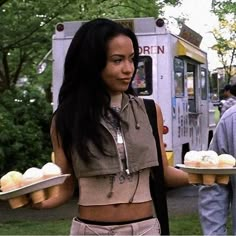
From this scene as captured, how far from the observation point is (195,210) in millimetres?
9609

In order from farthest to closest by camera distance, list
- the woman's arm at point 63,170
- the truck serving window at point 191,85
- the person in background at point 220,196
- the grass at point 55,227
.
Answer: the truck serving window at point 191,85 < the grass at point 55,227 < the person in background at point 220,196 < the woman's arm at point 63,170

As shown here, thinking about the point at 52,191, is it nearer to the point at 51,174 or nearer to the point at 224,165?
the point at 51,174

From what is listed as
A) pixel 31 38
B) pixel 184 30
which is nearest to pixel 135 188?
pixel 184 30

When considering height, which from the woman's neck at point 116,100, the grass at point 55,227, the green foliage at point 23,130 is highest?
the woman's neck at point 116,100

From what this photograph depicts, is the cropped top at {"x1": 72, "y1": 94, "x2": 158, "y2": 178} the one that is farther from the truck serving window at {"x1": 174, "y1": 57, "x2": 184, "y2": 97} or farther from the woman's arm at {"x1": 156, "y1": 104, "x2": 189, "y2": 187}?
the truck serving window at {"x1": 174, "y1": 57, "x2": 184, "y2": 97}

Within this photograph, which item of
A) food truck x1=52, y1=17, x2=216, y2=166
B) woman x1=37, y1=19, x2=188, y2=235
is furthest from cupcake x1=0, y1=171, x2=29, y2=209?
food truck x1=52, y1=17, x2=216, y2=166

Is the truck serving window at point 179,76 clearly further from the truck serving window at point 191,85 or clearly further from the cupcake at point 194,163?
the cupcake at point 194,163

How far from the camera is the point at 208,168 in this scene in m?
2.49

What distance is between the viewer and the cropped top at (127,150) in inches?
97.0

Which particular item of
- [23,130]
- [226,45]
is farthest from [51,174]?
[226,45]

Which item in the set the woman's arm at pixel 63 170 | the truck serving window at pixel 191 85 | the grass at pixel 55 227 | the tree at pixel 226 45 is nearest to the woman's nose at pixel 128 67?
the woman's arm at pixel 63 170

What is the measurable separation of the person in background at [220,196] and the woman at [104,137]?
0.48m

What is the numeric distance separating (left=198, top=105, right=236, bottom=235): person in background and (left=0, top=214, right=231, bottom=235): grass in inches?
186

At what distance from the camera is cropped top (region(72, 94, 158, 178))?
8.09 feet
